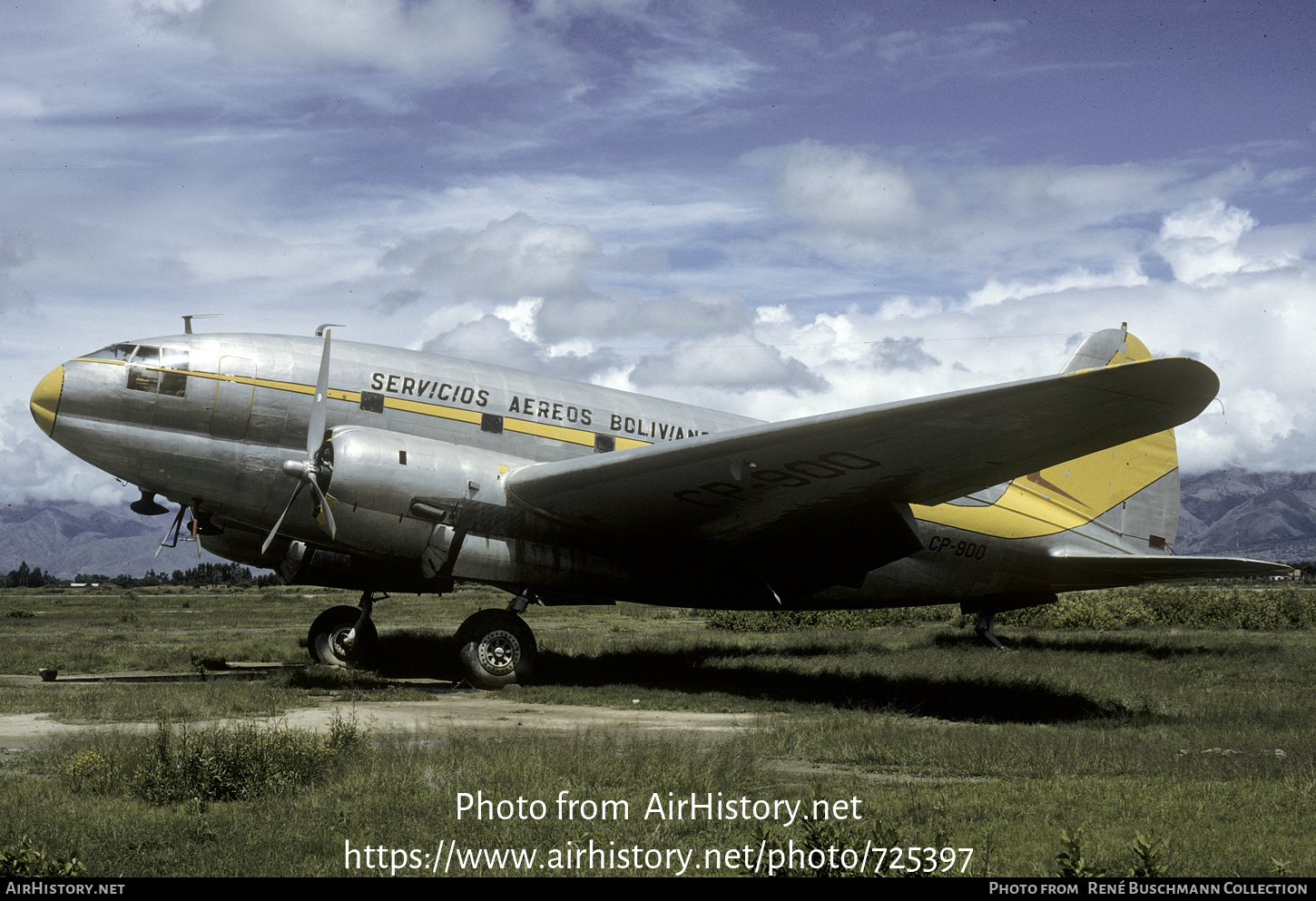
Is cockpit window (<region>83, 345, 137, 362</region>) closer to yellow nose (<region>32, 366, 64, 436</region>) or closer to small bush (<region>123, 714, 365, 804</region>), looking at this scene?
yellow nose (<region>32, 366, 64, 436</region>)

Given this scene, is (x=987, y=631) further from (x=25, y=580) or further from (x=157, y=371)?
(x=25, y=580)

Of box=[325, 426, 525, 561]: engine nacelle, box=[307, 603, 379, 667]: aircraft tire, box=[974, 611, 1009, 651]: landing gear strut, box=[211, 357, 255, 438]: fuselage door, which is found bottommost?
box=[307, 603, 379, 667]: aircraft tire

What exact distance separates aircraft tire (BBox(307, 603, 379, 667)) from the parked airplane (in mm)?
732

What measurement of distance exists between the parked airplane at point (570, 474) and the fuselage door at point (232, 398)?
3 cm

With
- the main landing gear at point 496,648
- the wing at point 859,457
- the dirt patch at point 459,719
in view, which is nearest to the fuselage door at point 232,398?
the wing at point 859,457

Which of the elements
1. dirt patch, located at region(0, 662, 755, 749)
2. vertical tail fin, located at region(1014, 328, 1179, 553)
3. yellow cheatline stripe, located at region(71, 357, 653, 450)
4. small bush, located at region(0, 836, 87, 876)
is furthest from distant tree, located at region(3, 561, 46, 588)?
small bush, located at region(0, 836, 87, 876)

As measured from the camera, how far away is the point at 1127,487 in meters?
20.2

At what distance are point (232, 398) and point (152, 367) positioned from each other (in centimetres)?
125

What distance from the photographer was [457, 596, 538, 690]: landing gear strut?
1533 centimetres

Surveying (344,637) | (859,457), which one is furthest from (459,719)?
(344,637)

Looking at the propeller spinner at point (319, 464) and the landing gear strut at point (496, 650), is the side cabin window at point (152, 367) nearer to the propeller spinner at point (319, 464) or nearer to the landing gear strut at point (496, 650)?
the propeller spinner at point (319, 464)

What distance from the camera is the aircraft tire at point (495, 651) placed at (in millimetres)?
15328
